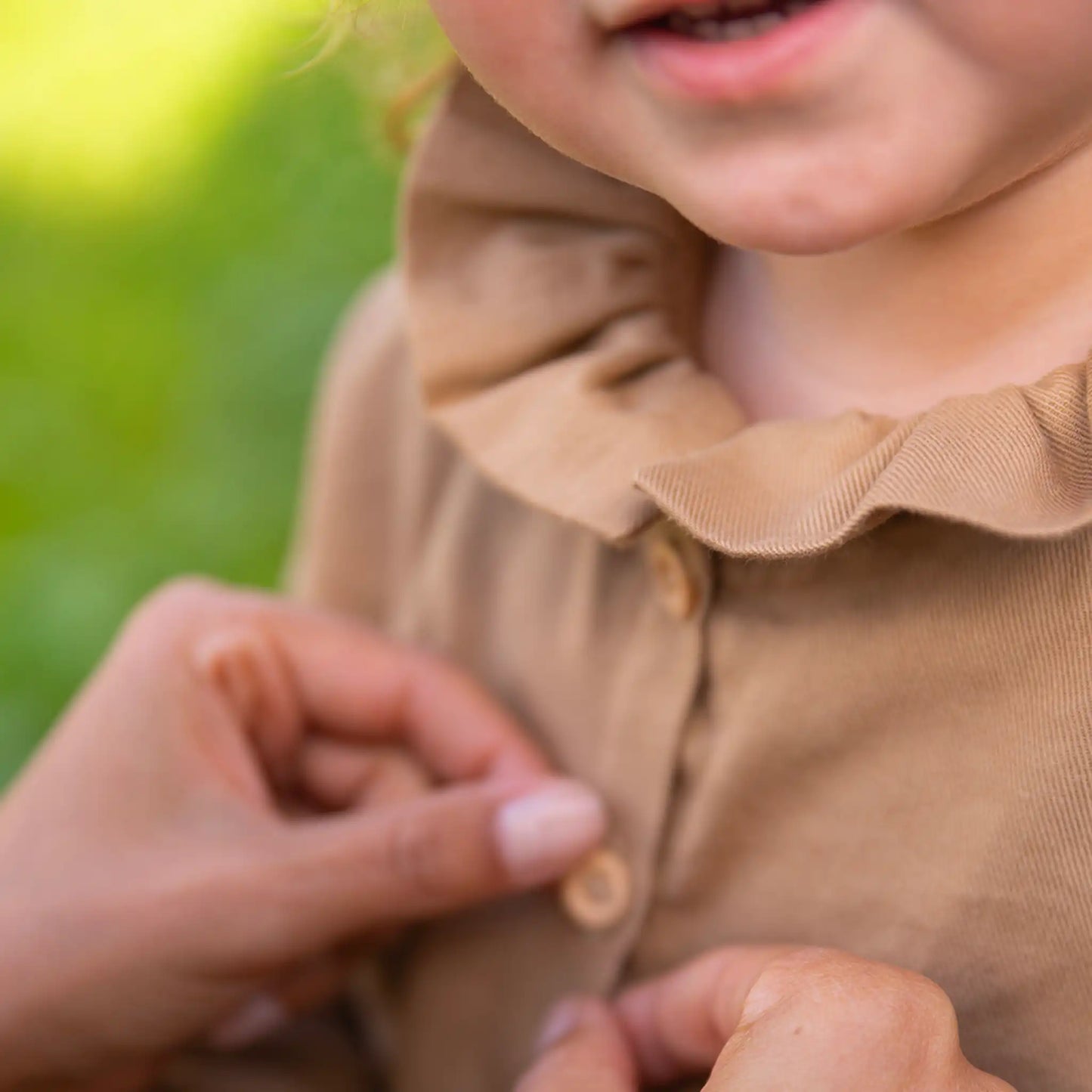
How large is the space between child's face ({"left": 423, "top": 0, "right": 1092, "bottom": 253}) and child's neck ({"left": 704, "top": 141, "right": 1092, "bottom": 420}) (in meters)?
0.04

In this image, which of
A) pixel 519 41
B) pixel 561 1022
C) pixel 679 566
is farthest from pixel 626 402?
pixel 561 1022

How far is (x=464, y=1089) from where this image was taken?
2.87ft

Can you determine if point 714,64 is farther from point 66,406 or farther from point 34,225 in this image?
point 34,225

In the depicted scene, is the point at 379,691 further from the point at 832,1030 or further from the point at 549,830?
the point at 832,1030

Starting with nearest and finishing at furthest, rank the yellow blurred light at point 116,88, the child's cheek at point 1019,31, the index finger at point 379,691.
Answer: the child's cheek at point 1019,31, the index finger at point 379,691, the yellow blurred light at point 116,88

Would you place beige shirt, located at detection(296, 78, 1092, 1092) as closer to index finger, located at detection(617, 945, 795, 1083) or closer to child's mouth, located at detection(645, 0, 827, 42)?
index finger, located at detection(617, 945, 795, 1083)

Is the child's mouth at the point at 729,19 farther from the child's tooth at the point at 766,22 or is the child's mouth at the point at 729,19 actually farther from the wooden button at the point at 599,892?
the wooden button at the point at 599,892

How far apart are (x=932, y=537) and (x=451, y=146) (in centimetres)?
37

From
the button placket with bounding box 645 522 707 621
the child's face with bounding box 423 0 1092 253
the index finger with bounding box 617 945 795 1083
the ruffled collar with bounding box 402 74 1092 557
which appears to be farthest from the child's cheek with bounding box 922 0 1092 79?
the index finger with bounding box 617 945 795 1083

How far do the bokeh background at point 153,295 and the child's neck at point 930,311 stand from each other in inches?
23.4

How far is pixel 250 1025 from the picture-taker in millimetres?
927

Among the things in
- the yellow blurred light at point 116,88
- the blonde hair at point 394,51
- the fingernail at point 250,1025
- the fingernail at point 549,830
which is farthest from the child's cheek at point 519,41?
the yellow blurred light at point 116,88

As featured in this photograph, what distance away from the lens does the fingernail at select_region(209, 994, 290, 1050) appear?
0.92 m

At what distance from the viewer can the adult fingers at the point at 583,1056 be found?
0.70 meters
